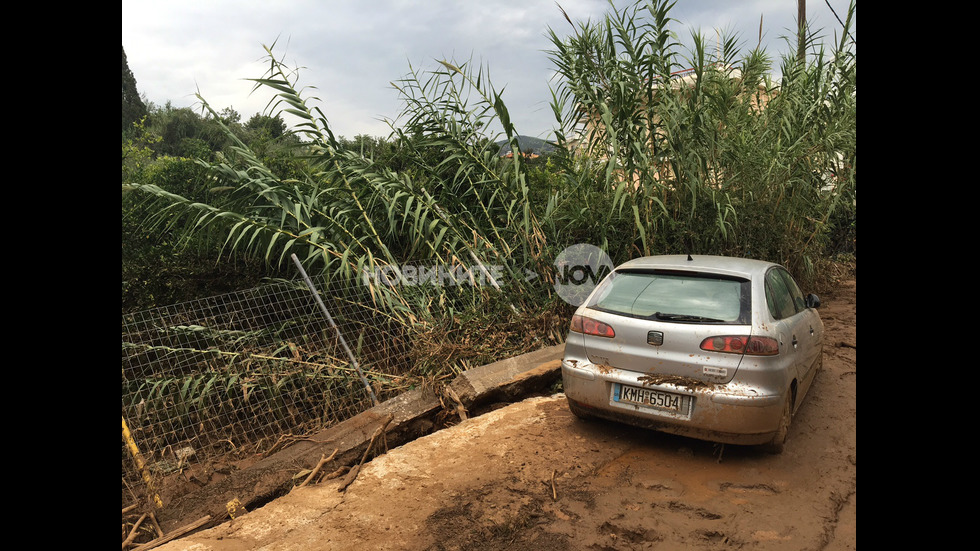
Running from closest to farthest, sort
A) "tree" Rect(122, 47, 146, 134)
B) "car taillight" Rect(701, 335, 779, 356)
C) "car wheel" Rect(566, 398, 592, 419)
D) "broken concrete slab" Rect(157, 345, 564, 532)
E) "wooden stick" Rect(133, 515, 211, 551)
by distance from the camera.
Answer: "wooden stick" Rect(133, 515, 211, 551)
"car taillight" Rect(701, 335, 779, 356)
"broken concrete slab" Rect(157, 345, 564, 532)
"car wheel" Rect(566, 398, 592, 419)
"tree" Rect(122, 47, 146, 134)

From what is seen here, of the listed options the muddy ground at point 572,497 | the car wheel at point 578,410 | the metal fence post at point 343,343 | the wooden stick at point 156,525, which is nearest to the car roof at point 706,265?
the car wheel at point 578,410

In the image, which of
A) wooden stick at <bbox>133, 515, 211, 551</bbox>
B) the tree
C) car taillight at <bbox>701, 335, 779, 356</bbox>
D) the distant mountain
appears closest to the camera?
wooden stick at <bbox>133, 515, 211, 551</bbox>

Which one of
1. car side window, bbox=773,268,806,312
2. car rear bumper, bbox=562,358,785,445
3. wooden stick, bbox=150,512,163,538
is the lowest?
wooden stick, bbox=150,512,163,538

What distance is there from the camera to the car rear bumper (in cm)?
335

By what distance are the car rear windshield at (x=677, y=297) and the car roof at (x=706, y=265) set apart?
49mm

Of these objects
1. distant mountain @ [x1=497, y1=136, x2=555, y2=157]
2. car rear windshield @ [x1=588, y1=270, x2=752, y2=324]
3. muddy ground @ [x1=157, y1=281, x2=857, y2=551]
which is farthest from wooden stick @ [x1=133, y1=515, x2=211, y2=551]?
distant mountain @ [x1=497, y1=136, x2=555, y2=157]

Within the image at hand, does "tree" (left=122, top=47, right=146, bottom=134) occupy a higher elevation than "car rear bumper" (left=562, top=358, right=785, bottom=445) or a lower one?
higher

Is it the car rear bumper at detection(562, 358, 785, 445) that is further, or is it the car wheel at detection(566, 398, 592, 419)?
the car wheel at detection(566, 398, 592, 419)

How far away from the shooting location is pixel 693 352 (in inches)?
136

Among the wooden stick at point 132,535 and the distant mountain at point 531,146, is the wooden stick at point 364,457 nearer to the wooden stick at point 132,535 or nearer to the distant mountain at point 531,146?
the wooden stick at point 132,535

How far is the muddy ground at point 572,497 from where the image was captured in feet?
9.30

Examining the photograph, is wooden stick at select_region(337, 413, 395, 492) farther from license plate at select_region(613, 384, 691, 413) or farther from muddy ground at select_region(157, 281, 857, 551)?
license plate at select_region(613, 384, 691, 413)

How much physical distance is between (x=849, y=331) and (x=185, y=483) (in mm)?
7873
